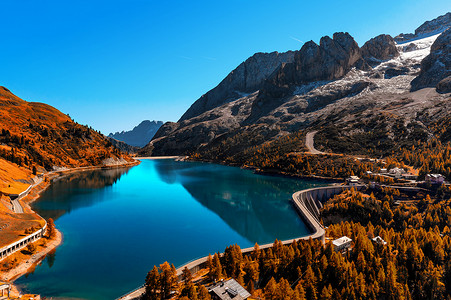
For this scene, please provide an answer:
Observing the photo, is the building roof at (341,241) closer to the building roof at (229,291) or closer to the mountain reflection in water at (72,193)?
the building roof at (229,291)

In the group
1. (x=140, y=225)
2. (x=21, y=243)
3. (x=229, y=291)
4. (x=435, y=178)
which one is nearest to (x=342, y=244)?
(x=229, y=291)

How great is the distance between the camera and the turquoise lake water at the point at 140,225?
47.1 m

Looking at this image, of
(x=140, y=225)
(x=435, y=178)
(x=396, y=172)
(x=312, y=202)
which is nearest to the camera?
(x=140, y=225)

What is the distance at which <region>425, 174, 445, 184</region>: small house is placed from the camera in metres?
89.8

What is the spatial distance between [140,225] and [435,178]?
310ft

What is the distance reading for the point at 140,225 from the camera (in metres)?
77.0

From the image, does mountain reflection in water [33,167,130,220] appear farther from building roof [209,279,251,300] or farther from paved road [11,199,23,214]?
building roof [209,279,251,300]

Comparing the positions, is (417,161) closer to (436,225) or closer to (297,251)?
(436,225)

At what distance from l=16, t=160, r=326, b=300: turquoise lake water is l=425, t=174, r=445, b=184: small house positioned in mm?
45511

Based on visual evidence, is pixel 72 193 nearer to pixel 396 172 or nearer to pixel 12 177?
pixel 12 177

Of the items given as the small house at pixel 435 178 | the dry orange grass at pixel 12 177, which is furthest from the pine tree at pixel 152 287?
the small house at pixel 435 178

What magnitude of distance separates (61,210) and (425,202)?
11335cm

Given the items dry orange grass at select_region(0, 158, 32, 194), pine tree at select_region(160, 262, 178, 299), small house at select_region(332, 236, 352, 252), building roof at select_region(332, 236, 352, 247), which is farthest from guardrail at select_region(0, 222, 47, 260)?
building roof at select_region(332, 236, 352, 247)

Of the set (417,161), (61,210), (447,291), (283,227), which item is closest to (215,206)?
(283,227)
